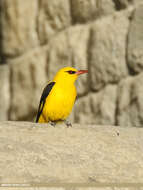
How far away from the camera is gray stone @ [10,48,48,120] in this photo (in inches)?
280

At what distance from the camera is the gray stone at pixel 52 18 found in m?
6.82

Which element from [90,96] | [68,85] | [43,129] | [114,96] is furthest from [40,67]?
[43,129]

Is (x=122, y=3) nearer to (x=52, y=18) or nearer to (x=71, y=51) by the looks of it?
(x=71, y=51)

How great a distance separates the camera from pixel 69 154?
3197mm

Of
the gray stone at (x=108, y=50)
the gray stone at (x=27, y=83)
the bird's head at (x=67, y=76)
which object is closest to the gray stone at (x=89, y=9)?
the gray stone at (x=108, y=50)

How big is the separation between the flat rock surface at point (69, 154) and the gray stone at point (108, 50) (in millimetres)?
1878

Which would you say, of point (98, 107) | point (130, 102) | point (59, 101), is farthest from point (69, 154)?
point (98, 107)

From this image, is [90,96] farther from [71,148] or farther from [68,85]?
[71,148]

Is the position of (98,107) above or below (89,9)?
below

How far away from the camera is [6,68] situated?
→ 310 inches

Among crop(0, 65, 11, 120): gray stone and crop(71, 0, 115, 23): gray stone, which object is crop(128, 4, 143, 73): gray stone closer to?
crop(71, 0, 115, 23): gray stone

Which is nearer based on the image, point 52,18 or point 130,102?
point 130,102

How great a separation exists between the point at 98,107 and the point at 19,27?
8.32 ft

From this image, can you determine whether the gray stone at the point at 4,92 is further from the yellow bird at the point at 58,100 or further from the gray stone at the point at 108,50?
the yellow bird at the point at 58,100
